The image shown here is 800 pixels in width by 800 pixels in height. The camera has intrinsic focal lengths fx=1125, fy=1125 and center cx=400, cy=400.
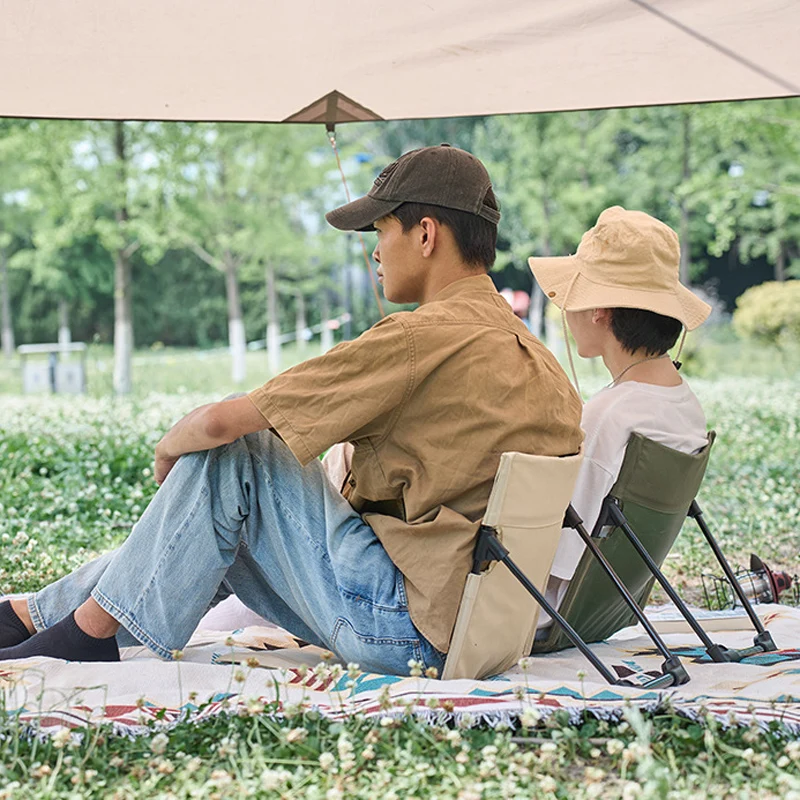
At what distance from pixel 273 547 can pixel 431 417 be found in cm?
53

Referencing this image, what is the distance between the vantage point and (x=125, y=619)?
2.64m

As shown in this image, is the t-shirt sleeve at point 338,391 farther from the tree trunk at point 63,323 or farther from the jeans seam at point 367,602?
the tree trunk at point 63,323

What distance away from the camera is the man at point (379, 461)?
2467mm

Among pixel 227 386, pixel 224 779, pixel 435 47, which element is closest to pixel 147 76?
pixel 435 47

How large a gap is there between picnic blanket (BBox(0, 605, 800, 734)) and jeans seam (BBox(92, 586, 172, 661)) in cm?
6

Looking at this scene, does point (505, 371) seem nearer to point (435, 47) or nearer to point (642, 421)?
point (642, 421)

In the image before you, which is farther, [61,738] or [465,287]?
[465,287]

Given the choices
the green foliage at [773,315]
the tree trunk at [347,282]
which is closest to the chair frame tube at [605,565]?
the green foliage at [773,315]

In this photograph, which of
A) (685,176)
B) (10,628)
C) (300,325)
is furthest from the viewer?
(300,325)

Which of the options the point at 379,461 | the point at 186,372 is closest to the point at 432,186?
the point at 379,461

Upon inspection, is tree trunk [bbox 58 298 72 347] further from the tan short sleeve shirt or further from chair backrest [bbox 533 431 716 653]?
the tan short sleeve shirt

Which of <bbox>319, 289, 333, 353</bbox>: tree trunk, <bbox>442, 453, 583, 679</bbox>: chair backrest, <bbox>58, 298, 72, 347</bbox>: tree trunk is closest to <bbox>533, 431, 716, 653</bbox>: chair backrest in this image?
<bbox>442, 453, 583, 679</bbox>: chair backrest

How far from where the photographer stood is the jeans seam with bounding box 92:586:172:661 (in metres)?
2.64

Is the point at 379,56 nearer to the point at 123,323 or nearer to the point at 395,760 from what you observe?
the point at 395,760
